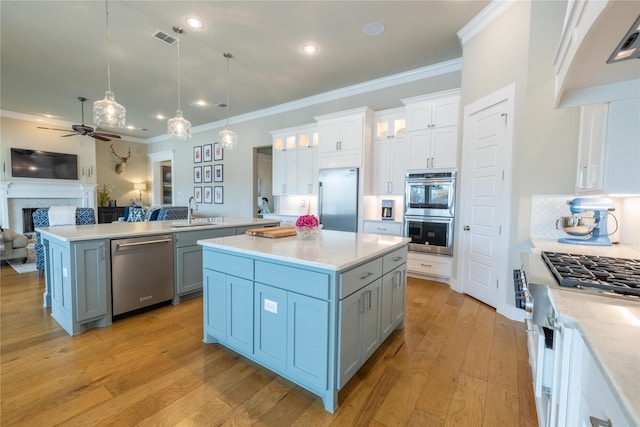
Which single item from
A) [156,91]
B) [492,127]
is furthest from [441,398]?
[156,91]

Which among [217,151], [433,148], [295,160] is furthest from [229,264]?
[217,151]

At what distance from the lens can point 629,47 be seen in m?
0.93

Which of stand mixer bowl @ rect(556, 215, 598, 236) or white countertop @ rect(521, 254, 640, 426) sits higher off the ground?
stand mixer bowl @ rect(556, 215, 598, 236)

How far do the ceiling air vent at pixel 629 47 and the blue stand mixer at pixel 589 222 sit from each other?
1.47m

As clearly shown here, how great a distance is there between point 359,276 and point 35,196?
8.83m

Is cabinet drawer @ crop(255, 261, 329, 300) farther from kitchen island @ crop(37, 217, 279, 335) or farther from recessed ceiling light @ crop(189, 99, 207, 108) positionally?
recessed ceiling light @ crop(189, 99, 207, 108)

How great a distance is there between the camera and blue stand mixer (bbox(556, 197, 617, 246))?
2.00 meters

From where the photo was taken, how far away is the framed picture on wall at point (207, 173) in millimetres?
7328

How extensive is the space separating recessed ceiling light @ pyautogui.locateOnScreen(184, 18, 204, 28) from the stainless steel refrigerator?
2591 millimetres

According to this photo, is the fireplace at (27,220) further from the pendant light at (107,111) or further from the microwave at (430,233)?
the microwave at (430,233)

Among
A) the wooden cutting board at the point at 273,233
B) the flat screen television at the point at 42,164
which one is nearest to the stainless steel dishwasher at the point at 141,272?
the wooden cutting board at the point at 273,233

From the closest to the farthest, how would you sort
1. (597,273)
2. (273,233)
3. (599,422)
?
(599,422) → (597,273) → (273,233)

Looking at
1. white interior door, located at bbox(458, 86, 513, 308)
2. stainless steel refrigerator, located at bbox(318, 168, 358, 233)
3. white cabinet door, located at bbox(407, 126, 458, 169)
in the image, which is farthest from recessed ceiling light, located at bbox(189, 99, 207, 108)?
white interior door, located at bbox(458, 86, 513, 308)

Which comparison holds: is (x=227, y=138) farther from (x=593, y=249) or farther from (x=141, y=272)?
(x=593, y=249)
